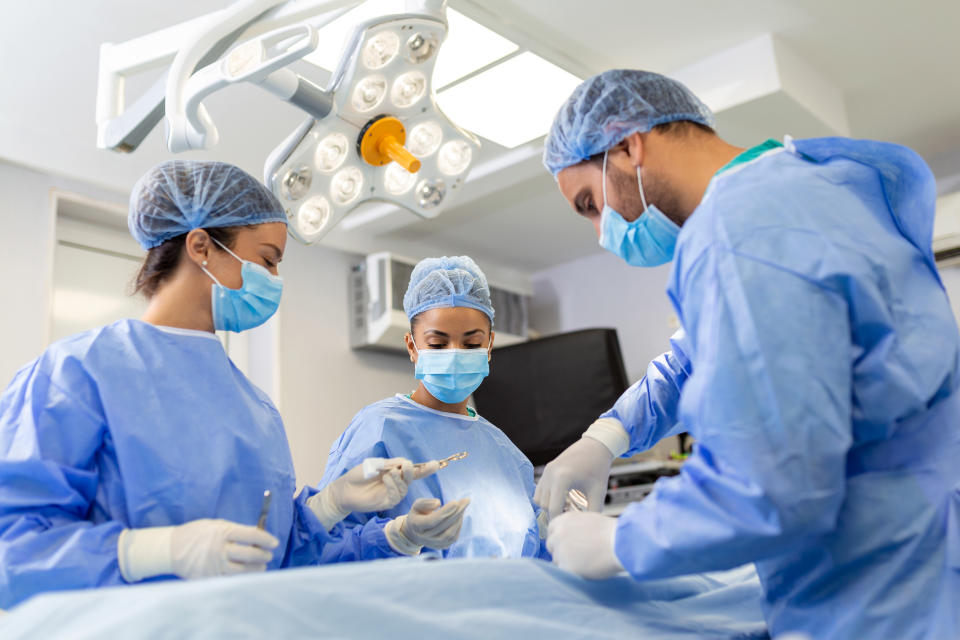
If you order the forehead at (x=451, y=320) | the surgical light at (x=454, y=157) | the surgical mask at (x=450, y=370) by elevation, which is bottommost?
the surgical mask at (x=450, y=370)

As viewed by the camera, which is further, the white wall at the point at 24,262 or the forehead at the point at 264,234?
the white wall at the point at 24,262

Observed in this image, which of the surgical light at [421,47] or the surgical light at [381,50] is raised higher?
the surgical light at [421,47]

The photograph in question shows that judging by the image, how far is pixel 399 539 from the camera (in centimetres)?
162

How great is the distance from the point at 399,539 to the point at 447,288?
0.74 m

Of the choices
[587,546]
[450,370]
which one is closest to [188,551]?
[587,546]

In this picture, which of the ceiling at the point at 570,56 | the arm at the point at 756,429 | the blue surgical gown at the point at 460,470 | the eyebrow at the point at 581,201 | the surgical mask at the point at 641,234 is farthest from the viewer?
the ceiling at the point at 570,56

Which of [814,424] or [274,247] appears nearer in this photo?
[814,424]

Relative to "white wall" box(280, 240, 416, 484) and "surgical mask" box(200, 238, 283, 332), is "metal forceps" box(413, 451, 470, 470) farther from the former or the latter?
"white wall" box(280, 240, 416, 484)

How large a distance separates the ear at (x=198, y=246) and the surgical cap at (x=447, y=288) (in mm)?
759

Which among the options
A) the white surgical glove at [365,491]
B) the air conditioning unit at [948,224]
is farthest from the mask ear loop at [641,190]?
the air conditioning unit at [948,224]

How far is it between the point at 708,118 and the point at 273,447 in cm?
92

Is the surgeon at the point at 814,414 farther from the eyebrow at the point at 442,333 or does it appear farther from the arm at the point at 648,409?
the eyebrow at the point at 442,333

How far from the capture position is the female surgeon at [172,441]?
112 cm

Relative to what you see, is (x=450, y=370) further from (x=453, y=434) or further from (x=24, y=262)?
(x=24, y=262)
